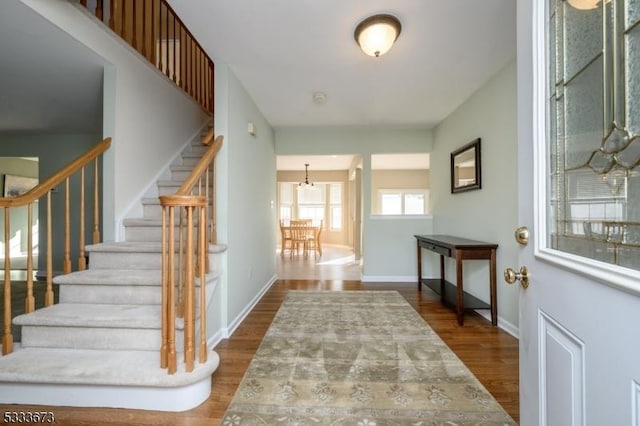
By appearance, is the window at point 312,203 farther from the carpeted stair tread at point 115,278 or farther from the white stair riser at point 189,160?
the carpeted stair tread at point 115,278

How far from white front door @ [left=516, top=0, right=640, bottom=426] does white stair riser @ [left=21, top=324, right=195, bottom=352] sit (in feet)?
5.68

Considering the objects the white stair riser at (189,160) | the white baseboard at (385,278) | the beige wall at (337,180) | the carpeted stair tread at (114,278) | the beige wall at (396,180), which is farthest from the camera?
the beige wall at (337,180)

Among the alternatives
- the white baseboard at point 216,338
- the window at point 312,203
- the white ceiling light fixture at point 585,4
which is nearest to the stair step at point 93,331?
the white baseboard at point 216,338

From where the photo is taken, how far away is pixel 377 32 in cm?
175

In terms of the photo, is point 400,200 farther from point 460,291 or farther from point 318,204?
point 460,291

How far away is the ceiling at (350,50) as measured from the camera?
1660mm

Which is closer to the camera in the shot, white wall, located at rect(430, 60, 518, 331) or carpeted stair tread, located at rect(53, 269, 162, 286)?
carpeted stair tread, located at rect(53, 269, 162, 286)

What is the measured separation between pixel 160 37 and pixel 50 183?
73.6 inches

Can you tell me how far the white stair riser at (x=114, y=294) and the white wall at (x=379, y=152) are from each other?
2.70 metres

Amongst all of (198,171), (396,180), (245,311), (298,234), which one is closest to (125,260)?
(198,171)

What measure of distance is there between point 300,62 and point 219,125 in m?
0.85

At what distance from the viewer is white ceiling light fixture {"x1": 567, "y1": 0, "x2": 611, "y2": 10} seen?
64cm

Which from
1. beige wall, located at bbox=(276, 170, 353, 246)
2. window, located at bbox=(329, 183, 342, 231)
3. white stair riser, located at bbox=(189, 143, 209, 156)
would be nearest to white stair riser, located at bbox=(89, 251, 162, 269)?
white stair riser, located at bbox=(189, 143, 209, 156)

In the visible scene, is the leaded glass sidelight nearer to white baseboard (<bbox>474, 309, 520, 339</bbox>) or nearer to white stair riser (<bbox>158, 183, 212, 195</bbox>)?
white baseboard (<bbox>474, 309, 520, 339</bbox>)
